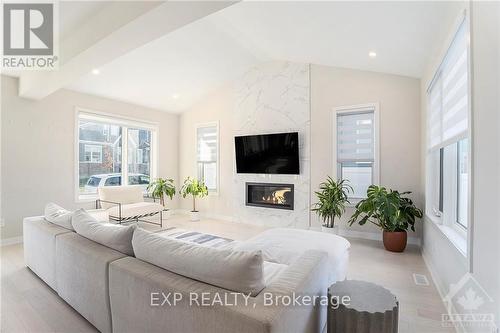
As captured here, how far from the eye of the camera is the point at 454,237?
2334 mm

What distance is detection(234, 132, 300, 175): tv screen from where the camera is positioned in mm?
4984

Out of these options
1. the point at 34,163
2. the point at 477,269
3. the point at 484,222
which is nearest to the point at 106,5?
the point at 34,163

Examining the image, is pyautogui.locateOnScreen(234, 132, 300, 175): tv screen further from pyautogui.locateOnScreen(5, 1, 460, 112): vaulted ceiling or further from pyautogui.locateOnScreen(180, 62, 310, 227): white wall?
pyautogui.locateOnScreen(5, 1, 460, 112): vaulted ceiling

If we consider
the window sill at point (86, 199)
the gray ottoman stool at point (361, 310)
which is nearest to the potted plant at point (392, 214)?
the gray ottoman stool at point (361, 310)

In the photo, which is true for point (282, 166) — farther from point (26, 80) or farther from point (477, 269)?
→ point (26, 80)

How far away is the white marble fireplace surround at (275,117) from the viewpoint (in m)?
4.97

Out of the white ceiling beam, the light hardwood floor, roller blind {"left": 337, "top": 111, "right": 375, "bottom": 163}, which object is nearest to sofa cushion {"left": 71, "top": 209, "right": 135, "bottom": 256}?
the light hardwood floor

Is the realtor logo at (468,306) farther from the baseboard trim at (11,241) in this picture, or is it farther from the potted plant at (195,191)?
the baseboard trim at (11,241)

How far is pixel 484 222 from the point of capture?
5.02ft

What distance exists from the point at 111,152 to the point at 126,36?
3710 millimetres

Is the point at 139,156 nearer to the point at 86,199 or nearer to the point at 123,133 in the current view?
the point at 123,133

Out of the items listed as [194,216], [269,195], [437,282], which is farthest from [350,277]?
[194,216]

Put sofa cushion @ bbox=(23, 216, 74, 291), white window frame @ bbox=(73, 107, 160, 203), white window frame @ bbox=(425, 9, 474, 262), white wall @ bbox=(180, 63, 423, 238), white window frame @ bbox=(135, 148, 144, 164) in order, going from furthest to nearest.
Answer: white window frame @ bbox=(135, 148, 144, 164) → white window frame @ bbox=(73, 107, 160, 203) → white wall @ bbox=(180, 63, 423, 238) → sofa cushion @ bbox=(23, 216, 74, 291) → white window frame @ bbox=(425, 9, 474, 262)

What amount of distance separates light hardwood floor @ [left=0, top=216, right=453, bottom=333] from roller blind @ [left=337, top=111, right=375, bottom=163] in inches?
62.0
